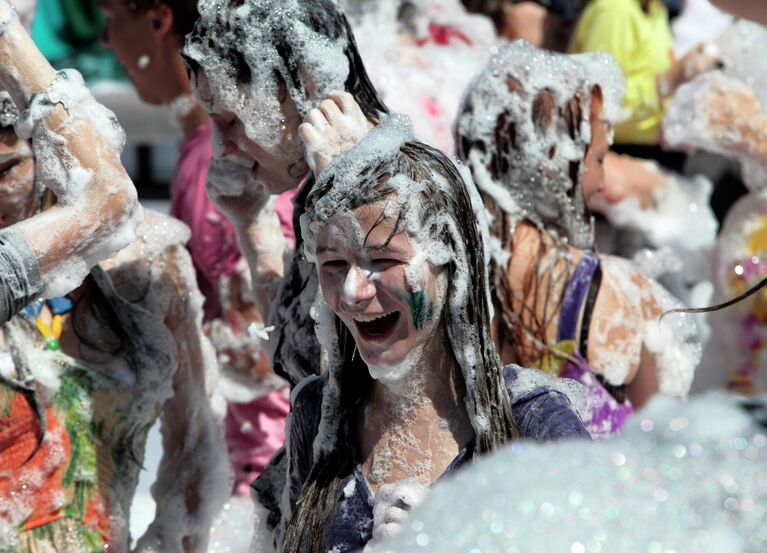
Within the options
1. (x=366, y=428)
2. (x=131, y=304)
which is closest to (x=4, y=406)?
(x=131, y=304)

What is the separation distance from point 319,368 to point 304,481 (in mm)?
330

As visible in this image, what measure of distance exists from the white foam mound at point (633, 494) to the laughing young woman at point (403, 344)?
0.71 m

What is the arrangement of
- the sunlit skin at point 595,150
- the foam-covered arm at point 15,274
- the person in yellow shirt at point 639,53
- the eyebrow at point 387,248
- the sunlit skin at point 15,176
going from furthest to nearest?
the person in yellow shirt at point 639,53, the sunlit skin at point 595,150, the sunlit skin at point 15,176, the foam-covered arm at point 15,274, the eyebrow at point 387,248

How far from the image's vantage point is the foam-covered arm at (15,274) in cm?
196

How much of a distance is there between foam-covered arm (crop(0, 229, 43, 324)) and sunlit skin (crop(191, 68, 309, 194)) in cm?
56

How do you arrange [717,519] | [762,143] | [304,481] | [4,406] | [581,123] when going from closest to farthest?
[717,519] → [304,481] → [4,406] → [581,123] → [762,143]

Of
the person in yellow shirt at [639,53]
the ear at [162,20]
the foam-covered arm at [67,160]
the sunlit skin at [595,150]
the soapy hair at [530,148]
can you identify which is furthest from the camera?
the person in yellow shirt at [639,53]

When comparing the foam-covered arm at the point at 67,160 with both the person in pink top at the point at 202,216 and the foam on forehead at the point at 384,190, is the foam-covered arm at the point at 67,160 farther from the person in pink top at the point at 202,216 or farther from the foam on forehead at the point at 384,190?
the person in pink top at the point at 202,216

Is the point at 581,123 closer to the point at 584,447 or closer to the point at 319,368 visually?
the point at 319,368

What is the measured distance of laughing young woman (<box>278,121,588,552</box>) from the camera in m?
1.83

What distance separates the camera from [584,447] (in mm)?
1106

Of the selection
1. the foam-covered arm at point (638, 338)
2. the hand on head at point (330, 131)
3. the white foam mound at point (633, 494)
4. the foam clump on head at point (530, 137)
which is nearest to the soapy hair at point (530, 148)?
the foam clump on head at point (530, 137)

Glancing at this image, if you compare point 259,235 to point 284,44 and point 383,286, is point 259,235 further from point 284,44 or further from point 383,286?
point 383,286

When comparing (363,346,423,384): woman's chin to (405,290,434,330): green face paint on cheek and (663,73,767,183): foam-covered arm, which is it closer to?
(405,290,434,330): green face paint on cheek
